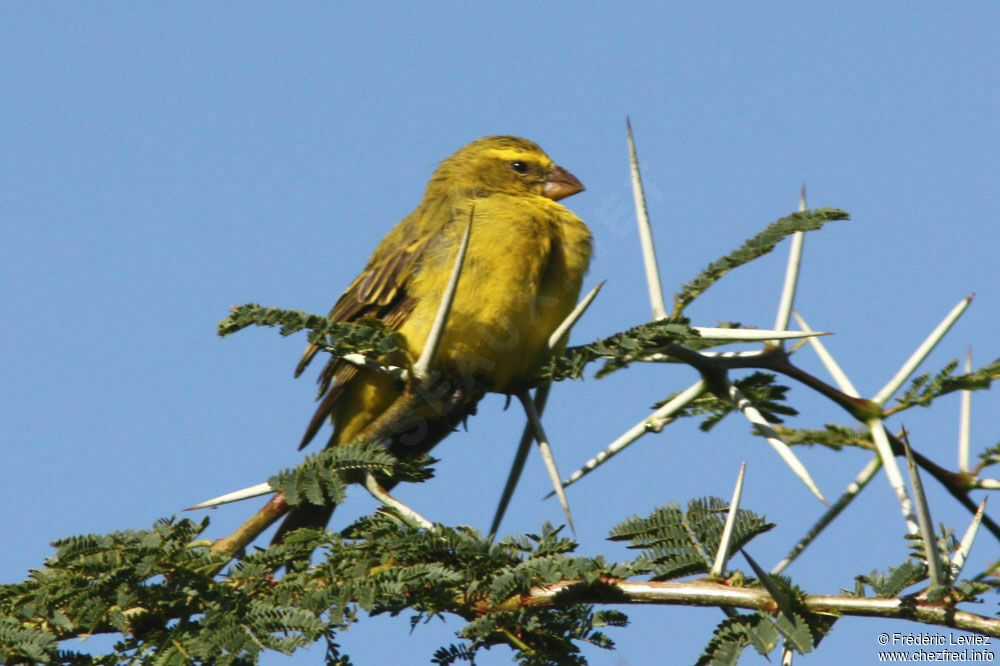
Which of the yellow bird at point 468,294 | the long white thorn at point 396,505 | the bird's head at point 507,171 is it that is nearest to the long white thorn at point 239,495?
the long white thorn at point 396,505

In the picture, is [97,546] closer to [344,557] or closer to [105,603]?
[105,603]

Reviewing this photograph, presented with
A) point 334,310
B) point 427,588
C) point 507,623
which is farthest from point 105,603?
point 334,310

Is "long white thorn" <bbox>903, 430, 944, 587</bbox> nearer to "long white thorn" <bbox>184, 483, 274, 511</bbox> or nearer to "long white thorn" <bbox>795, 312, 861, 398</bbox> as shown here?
"long white thorn" <bbox>795, 312, 861, 398</bbox>

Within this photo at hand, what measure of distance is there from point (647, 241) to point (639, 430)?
59 cm

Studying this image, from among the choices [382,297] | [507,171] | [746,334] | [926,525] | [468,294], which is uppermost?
[507,171]

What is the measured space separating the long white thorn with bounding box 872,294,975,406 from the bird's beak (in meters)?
3.97

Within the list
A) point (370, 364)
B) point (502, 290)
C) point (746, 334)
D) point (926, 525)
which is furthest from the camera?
point (502, 290)

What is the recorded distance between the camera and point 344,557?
3061 mm

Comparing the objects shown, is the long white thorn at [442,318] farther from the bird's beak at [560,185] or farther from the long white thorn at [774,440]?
the bird's beak at [560,185]

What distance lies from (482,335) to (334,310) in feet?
5.40

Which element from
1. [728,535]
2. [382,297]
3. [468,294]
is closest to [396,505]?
[728,535]

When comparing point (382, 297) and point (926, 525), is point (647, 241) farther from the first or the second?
point (382, 297)

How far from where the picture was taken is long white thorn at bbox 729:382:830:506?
287cm

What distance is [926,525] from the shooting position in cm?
244
